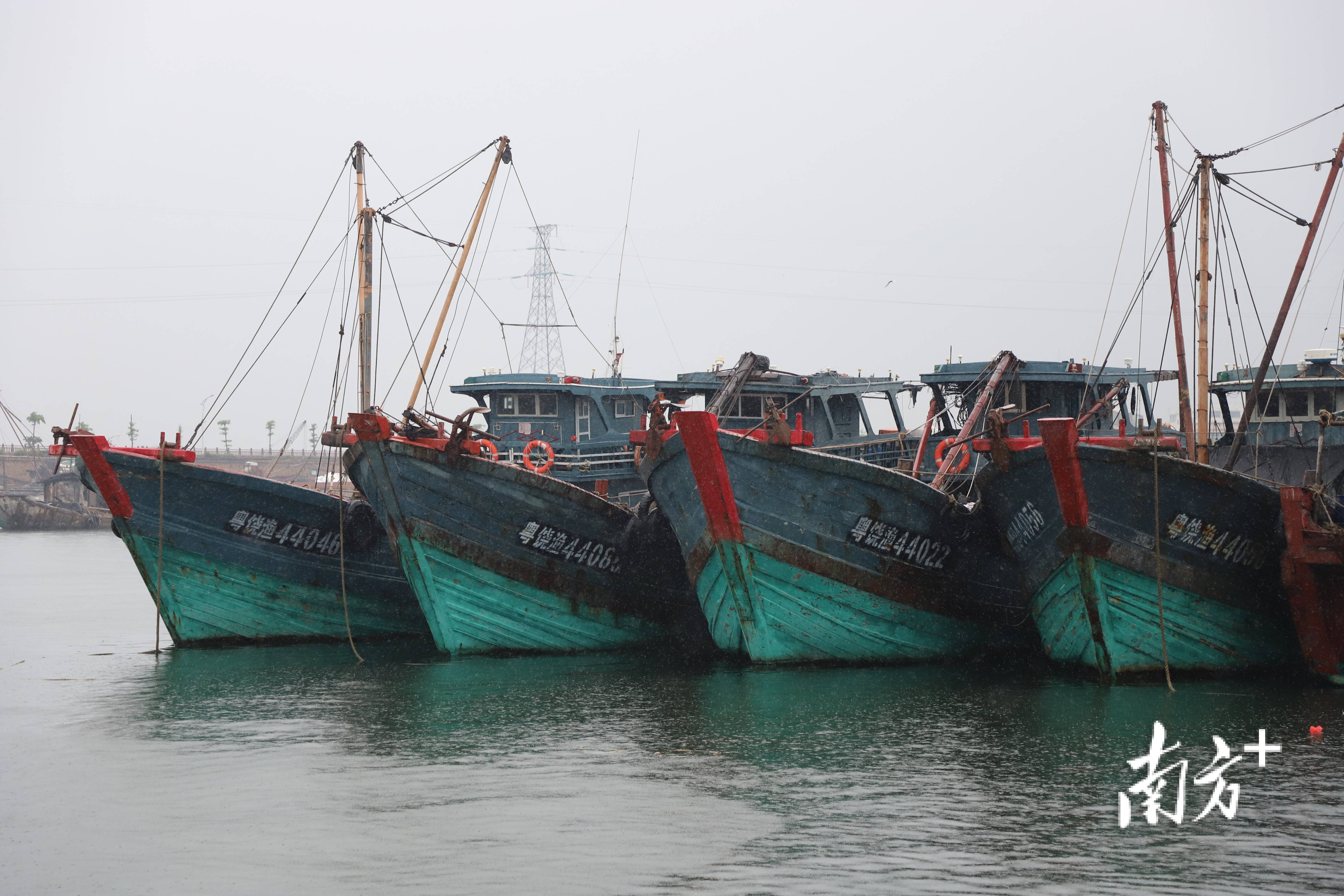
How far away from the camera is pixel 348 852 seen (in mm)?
10859

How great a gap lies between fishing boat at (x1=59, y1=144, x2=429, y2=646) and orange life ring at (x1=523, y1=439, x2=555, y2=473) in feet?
10.6

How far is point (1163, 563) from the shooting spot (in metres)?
17.0

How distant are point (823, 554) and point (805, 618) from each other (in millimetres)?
1099

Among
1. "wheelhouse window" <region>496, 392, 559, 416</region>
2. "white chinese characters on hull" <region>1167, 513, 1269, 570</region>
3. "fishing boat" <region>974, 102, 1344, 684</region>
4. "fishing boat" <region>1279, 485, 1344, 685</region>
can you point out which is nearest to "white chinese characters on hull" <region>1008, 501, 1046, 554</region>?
"fishing boat" <region>974, 102, 1344, 684</region>

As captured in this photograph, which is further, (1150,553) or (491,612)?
(491,612)

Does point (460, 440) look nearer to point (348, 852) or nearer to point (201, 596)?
point (201, 596)

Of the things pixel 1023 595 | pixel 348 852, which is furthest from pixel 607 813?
pixel 1023 595

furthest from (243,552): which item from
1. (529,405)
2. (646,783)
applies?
(646,783)

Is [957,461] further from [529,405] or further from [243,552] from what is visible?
[243,552]

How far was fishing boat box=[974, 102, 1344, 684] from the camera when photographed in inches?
661

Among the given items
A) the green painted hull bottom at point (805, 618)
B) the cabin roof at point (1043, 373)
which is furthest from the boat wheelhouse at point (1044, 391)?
the green painted hull bottom at point (805, 618)

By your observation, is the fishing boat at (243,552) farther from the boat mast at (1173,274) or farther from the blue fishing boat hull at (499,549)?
the boat mast at (1173,274)

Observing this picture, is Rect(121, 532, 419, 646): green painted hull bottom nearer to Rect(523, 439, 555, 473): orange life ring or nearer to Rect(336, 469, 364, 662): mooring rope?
Rect(336, 469, 364, 662): mooring rope

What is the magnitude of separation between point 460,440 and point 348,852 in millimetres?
10414
